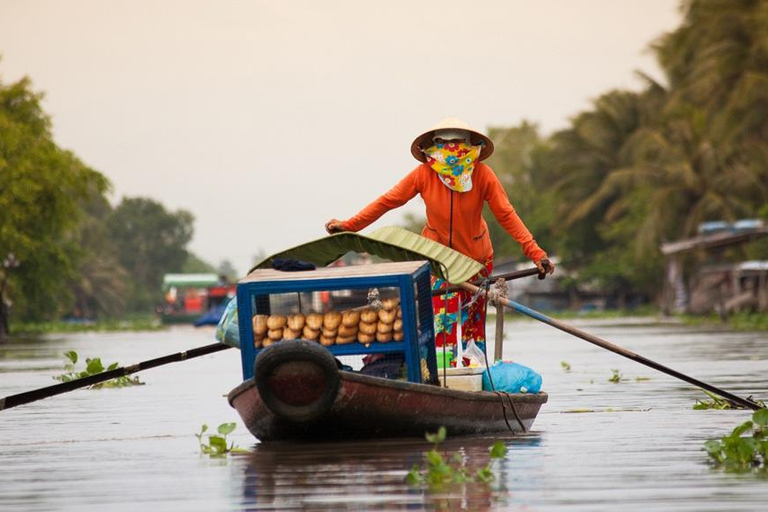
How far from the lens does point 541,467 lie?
770cm

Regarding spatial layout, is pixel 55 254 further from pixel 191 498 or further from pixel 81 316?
pixel 81 316

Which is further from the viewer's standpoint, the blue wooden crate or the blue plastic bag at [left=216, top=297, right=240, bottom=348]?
the blue plastic bag at [left=216, top=297, right=240, bottom=348]

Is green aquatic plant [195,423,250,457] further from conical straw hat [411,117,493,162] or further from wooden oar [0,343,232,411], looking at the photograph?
conical straw hat [411,117,493,162]

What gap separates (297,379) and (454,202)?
7.46 feet

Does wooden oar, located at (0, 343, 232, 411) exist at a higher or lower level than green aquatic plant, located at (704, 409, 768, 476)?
higher

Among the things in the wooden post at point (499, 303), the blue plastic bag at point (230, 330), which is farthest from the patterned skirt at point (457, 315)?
the blue plastic bag at point (230, 330)

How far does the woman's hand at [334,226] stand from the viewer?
10.1m

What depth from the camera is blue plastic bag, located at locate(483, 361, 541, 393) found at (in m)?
9.92

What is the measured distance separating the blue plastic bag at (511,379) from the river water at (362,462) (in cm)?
30

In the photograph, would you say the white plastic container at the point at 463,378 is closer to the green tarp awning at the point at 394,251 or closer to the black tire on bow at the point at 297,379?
the green tarp awning at the point at 394,251

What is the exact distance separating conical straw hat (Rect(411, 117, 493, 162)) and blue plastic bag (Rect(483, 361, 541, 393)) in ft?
4.40

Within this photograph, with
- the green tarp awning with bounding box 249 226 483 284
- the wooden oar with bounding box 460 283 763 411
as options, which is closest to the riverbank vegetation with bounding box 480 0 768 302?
the wooden oar with bounding box 460 283 763 411

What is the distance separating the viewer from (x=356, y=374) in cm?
834

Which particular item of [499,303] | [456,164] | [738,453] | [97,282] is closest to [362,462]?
[738,453]
